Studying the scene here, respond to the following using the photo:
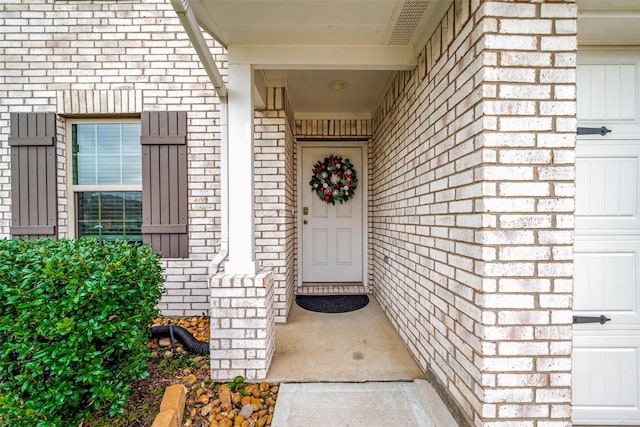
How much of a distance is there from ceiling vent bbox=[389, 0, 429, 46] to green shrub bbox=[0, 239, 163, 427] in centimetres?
209

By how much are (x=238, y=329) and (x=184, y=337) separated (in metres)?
0.74

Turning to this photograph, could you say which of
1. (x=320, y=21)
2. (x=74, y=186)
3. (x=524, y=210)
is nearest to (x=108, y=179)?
(x=74, y=186)

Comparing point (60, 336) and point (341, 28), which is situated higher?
point (341, 28)

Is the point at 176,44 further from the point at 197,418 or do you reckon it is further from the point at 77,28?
the point at 197,418

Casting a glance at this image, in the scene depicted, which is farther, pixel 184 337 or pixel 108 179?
pixel 108 179

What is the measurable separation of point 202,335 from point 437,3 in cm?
292

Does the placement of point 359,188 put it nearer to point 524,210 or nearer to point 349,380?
point 349,380

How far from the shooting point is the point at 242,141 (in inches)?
75.4

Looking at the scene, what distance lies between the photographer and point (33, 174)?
2.68 meters

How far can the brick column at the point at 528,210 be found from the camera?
4.03 feet

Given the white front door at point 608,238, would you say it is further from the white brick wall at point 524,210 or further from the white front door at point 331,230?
the white front door at point 331,230

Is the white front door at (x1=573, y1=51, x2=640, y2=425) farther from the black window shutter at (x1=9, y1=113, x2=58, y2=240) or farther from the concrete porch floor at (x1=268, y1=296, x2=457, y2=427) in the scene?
the black window shutter at (x1=9, y1=113, x2=58, y2=240)


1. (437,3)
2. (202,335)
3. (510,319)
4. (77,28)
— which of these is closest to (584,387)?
(510,319)

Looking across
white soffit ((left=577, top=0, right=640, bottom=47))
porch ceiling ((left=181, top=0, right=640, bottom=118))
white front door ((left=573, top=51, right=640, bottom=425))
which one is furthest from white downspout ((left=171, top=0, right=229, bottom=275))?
white front door ((left=573, top=51, right=640, bottom=425))
